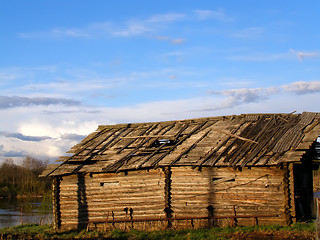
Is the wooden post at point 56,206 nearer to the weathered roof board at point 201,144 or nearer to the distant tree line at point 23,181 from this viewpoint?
A: the weathered roof board at point 201,144

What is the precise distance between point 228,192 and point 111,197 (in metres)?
5.55

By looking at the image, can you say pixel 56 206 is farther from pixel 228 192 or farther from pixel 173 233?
pixel 228 192

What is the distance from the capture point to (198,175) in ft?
55.2

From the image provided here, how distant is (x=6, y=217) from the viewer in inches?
1171

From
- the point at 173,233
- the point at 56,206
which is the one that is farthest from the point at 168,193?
the point at 56,206

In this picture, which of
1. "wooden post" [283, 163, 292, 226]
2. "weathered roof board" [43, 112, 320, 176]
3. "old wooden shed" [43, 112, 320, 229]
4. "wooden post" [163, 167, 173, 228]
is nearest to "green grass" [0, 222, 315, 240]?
"wooden post" [283, 163, 292, 226]

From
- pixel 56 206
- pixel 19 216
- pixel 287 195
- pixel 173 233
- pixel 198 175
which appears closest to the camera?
pixel 287 195

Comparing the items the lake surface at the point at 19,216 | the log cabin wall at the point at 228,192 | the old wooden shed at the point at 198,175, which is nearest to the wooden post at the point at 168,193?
the old wooden shed at the point at 198,175

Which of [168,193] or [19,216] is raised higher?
[168,193]

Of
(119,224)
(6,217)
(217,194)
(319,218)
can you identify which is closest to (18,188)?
(6,217)

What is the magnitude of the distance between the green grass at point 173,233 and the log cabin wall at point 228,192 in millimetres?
809

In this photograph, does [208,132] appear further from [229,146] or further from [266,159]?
[266,159]

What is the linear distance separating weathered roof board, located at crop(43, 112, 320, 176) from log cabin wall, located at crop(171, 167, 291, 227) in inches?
23.2

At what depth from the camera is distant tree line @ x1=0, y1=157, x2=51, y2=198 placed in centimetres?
5033
